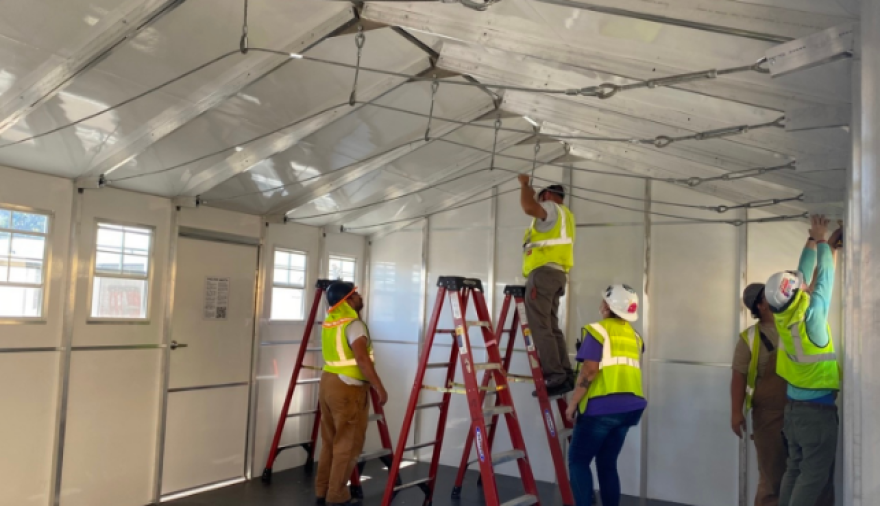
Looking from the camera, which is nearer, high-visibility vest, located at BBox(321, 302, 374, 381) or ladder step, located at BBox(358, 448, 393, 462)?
high-visibility vest, located at BBox(321, 302, 374, 381)

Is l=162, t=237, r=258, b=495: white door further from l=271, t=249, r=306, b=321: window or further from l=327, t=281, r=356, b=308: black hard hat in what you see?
l=327, t=281, r=356, b=308: black hard hat

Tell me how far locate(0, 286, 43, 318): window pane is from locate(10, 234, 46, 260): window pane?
22 cm

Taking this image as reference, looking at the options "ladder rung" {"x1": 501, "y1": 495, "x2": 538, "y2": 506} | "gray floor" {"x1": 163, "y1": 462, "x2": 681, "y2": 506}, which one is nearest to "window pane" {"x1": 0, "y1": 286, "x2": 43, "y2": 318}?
"gray floor" {"x1": 163, "y1": 462, "x2": 681, "y2": 506}

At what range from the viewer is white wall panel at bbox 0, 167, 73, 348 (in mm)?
4176

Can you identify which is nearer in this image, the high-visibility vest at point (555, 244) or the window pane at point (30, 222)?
the window pane at point (30, 222)

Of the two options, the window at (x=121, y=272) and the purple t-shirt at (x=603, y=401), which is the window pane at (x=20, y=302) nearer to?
the window at (x=121, y=272)

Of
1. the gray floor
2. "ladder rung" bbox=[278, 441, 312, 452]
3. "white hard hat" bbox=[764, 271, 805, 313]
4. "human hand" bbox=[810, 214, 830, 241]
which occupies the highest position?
"human hand" bbox=[810, 214, 830, 241]

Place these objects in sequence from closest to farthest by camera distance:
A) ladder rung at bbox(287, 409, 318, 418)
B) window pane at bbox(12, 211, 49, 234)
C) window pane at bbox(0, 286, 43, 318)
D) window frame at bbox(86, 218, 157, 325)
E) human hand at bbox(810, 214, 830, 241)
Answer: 1. human hand at bbox(810, 214, 830, 241)
2. window pane at bbox(0, 286, 43, 318)
3. window pane at bbox(12, 211, 49, 234)
4. window frame at bbox(86, 218, 157, 325)
5. ladder rung at bbox(287, 409, 318, 418)

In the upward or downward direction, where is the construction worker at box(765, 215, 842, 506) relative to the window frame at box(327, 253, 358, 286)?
downward

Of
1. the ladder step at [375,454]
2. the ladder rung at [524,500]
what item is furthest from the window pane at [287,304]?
the ladder rung at [524,500]

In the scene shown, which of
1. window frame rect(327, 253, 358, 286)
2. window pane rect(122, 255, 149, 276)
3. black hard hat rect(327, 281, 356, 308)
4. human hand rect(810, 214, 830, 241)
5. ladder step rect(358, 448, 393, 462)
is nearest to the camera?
human hand rect(810, 214, 830, 241)

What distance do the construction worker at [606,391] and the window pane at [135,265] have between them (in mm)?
3380

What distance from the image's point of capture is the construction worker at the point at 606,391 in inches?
159

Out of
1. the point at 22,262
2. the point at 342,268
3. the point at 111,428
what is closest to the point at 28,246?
the point at 22,262
